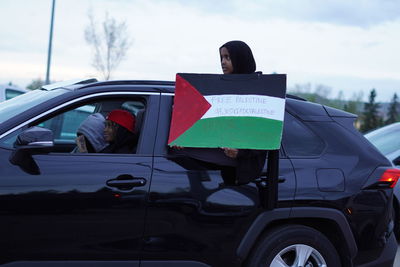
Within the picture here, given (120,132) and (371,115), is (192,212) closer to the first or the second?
(120,132)

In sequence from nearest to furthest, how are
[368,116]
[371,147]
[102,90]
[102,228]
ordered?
[102,228]
[102,90]
[371,147]
[368,116]

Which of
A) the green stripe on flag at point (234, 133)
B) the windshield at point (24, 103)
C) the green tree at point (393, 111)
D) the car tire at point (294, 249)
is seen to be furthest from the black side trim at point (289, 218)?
the green tree at point (393, 111)

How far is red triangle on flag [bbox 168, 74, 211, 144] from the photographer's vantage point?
3344 mm

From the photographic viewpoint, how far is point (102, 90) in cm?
347

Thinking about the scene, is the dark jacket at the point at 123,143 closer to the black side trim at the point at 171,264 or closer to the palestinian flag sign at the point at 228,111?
the palestinian flag sign at the point at 228,111

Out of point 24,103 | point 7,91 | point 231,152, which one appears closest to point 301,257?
point 231,152

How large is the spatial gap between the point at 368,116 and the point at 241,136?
47515mm

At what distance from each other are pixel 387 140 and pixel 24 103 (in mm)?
5287

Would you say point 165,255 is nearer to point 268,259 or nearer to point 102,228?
point 102,228

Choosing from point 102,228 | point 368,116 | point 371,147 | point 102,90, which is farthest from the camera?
point 368,116

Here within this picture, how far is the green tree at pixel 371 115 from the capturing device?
157 feet

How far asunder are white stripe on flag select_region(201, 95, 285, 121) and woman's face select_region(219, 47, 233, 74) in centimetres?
34

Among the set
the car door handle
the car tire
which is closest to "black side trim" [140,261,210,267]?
the car tire

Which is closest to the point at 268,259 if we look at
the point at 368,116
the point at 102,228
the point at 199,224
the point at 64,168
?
the point at 199,224
